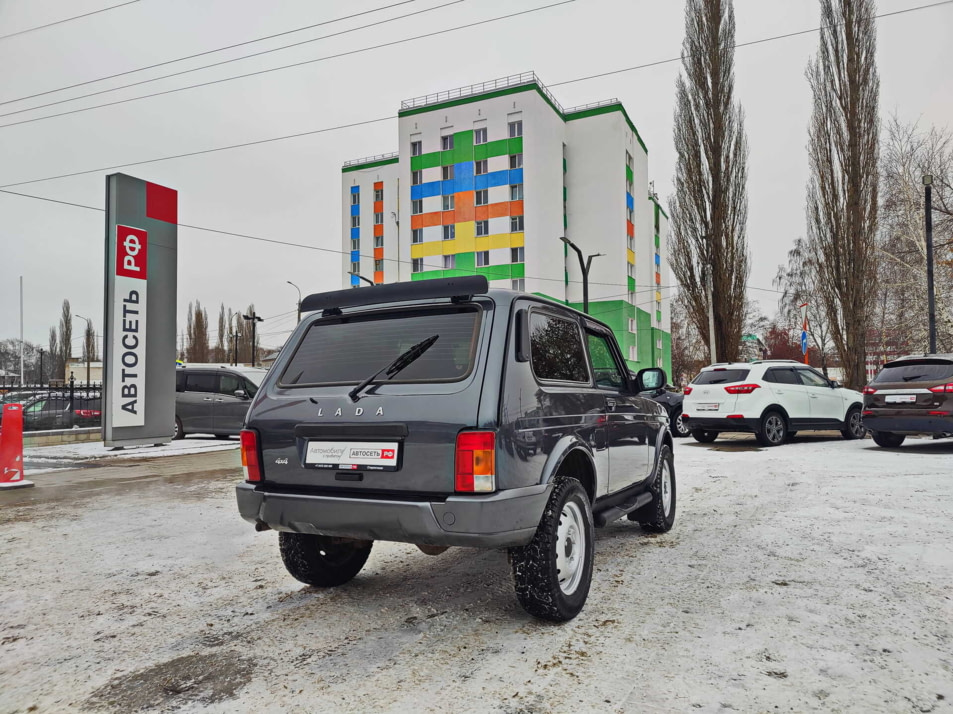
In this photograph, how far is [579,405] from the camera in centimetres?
392

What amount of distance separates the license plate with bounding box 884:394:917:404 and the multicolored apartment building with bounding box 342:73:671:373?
28755mm

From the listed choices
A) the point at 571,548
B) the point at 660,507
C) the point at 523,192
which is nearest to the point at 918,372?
the point at 660,507

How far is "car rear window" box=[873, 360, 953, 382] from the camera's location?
10.8 m

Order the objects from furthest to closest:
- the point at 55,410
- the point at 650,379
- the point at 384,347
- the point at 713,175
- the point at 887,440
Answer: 1. the point at 713,175
2. the point at 55,410
3. the point at 887,440
4. the point at 650,379
5. the point at 384,347

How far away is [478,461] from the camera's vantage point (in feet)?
10.1

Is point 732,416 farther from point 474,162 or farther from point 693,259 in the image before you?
point 474,162

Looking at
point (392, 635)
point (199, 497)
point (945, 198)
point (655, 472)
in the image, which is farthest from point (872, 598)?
point (945, 198)

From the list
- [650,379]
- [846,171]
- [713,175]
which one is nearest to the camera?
[650,379]

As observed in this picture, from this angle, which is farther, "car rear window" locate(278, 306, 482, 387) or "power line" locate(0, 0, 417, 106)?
"power line" locate(0, 0, 417, 106)

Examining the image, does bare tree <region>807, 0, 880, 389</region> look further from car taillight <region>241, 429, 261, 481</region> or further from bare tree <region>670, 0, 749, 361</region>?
car taillight <region>241, 429, 261, 481</region>

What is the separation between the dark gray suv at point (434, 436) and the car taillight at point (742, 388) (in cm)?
943

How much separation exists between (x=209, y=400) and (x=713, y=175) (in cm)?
2057

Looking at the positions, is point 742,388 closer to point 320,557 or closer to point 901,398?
point 901,398

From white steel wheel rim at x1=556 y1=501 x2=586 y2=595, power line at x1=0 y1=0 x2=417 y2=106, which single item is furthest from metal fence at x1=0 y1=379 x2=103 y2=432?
white steel wheel rim at x1=556 y1=501 x2=586 y2=595
